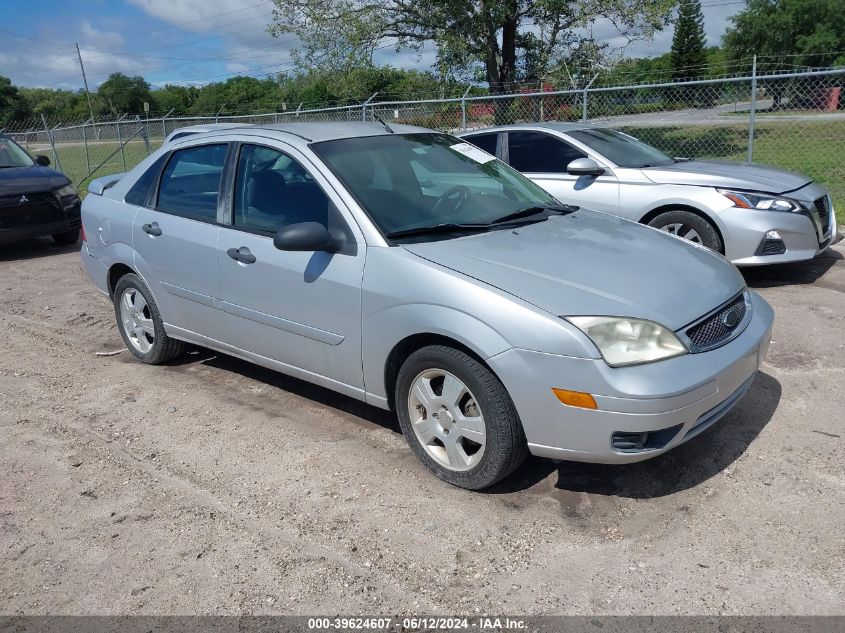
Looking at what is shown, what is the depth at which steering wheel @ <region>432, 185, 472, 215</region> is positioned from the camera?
160 inches

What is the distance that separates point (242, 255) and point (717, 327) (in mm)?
2579

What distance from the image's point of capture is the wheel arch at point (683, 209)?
22.0 ft

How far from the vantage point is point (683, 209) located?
22.7 ft

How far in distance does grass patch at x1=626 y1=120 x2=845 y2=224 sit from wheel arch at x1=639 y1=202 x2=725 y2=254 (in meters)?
6.71

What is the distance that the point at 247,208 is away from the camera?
4422 mm

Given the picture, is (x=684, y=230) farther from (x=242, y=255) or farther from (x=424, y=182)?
(x=242, y=255)

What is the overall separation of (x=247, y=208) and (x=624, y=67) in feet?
48.8

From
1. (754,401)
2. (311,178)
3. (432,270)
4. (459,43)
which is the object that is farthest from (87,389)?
(459,43)

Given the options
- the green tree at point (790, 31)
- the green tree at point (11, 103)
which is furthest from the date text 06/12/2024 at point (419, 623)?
the green tree at point (11, 103)

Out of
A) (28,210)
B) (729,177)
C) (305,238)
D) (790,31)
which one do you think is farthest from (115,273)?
(790,31)

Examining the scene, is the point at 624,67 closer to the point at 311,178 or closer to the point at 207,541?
the point at 311,178

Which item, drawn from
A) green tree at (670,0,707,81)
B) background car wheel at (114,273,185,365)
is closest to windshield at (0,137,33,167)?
background car wheel at (114,273,185,365)

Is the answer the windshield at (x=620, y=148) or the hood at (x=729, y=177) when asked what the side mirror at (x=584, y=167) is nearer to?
the windshield at (x=620, y=148)

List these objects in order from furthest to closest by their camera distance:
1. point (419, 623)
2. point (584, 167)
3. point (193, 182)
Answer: point (584, 167)
point (193, 182)
point (419, 623)
